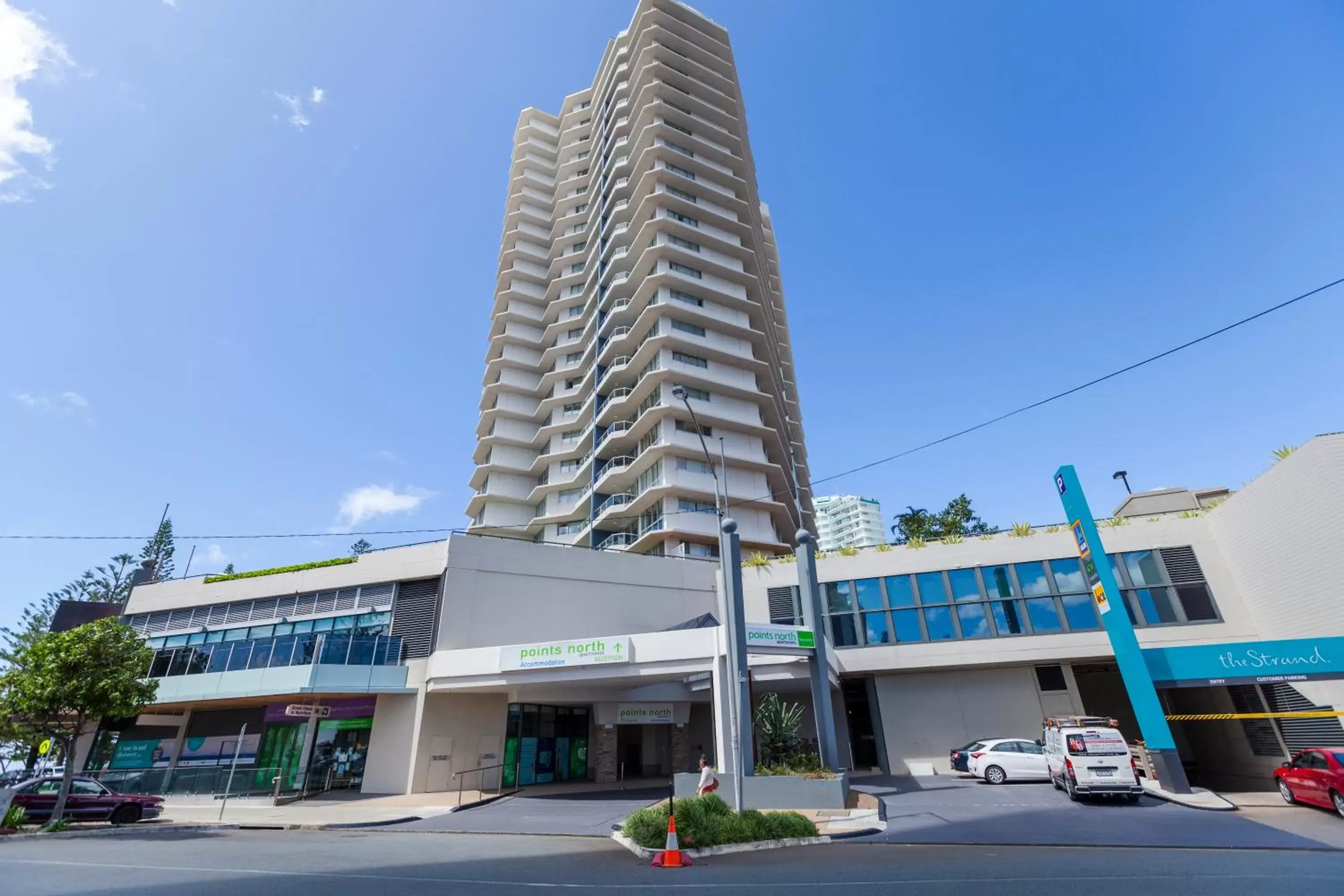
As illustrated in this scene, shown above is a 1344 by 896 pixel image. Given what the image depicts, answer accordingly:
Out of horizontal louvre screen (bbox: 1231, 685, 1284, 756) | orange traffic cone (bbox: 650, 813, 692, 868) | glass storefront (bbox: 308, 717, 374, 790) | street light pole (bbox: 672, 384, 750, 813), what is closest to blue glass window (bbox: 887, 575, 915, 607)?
street light pole (bbox: 672, 384, 750, 813)

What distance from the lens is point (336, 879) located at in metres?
9.28

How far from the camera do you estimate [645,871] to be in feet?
32.2

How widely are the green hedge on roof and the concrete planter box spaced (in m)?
20.6

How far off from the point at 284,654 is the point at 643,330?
32396 mm

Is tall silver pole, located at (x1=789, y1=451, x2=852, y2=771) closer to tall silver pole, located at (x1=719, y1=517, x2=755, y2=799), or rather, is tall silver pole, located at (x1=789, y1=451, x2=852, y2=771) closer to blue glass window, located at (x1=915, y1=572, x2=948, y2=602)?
tall silver pole, located at (x1=719, y1=517, x2=755, y2=799)

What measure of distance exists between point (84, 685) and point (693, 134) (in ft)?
182

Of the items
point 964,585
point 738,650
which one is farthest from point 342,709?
point 964,585

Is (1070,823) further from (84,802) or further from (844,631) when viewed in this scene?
(84,802)

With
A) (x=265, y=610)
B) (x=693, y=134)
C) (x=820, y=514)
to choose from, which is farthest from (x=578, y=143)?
(x=820, y=514)

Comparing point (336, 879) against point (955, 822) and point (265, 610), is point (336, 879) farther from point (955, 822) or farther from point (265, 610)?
point (265, 610)

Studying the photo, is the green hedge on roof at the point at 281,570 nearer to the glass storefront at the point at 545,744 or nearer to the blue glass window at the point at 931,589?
the glass storefront at the point at 545,744

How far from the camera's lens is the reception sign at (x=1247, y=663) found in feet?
57.1

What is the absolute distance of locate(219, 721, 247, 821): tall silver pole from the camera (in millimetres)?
18375

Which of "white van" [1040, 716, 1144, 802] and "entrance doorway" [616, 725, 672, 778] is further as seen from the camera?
"entrance doorway" [616, 725, 672, 778]
